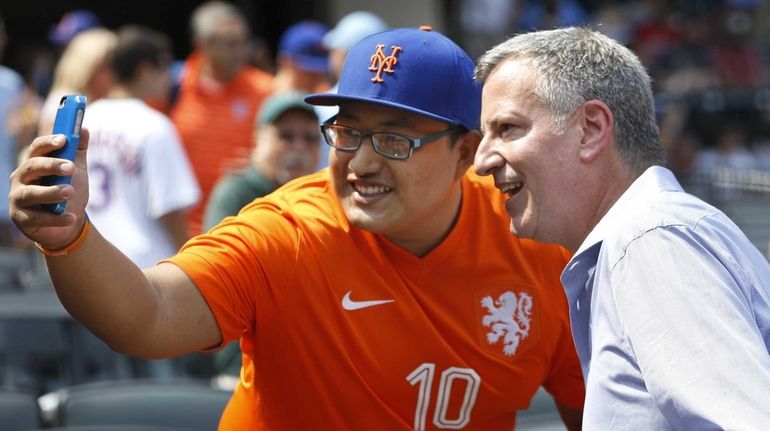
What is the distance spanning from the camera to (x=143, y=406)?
13.0 feet

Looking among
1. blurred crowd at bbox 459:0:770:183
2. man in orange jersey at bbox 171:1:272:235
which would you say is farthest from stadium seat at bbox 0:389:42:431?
blurred crowd at bbox 459:0:770:183

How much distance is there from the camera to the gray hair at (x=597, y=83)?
7.67 feet

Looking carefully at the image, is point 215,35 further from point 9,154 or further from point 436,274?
point 436,274

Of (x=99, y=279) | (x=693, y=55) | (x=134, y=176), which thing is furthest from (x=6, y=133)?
(x=693, y=55)

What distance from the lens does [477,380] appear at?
2.95 metres

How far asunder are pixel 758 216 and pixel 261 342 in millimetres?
7056

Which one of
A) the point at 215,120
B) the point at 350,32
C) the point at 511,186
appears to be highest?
the point at 511,186

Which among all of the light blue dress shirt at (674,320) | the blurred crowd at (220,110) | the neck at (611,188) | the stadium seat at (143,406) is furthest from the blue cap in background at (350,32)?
the light blue dress shirt at (674,320)

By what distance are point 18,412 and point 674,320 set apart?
8.05 ft

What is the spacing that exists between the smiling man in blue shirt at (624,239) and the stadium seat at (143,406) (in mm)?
1776

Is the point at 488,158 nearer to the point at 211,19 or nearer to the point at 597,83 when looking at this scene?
the point at 597,83

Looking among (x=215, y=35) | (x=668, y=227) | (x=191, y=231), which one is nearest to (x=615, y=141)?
(x=668, y=227)

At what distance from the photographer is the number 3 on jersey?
2906mm

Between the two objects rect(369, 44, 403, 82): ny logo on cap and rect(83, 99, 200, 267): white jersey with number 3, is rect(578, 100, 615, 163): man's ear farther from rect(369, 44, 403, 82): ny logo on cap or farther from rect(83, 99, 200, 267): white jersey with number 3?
rect(83, 99, 200, 267): white jersey with number 3
